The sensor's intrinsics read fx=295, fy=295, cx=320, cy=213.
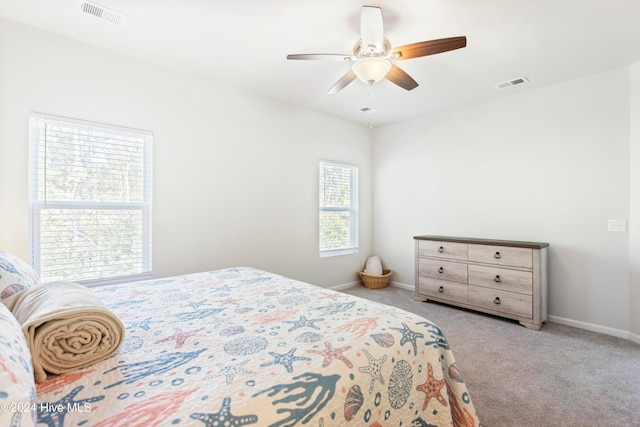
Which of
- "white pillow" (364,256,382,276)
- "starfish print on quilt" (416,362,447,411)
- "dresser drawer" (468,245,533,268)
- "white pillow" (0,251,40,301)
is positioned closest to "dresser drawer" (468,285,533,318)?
"dresser drawer" (468,245,533,268)

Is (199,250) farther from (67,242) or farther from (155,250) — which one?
(67,242)

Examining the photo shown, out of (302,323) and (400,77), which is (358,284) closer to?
(400,77)

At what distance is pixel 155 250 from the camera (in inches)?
113

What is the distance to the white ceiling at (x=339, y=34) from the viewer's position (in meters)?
2.05

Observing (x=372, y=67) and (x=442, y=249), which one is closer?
(x=372, y=67)

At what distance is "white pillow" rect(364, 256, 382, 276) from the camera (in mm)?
4695

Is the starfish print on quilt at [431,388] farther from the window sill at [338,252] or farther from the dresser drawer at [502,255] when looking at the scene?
the window sill at [338,252]

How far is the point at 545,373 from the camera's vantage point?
2182 millimetres

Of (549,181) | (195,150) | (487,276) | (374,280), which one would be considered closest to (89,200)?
(195,150)

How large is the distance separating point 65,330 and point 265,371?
27.8 inches

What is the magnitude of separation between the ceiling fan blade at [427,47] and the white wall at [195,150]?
2.02m

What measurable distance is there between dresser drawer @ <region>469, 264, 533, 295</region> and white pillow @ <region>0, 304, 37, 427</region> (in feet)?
12.1

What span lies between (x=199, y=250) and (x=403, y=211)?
3.05 m

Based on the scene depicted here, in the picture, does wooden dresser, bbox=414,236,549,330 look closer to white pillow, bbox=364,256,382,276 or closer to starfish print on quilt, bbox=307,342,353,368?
white pillow, bbox=364,256,382,276
